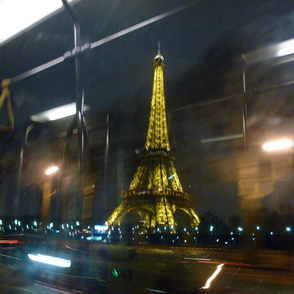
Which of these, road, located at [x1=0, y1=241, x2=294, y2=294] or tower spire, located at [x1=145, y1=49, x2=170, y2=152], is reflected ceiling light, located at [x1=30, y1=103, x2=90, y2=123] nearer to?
tower spire, located at [x1=145, y1=49, x2=170, y2=152]

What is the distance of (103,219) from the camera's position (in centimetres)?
567

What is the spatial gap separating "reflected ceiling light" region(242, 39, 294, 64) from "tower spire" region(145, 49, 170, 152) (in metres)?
3.80

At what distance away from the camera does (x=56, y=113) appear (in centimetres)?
773

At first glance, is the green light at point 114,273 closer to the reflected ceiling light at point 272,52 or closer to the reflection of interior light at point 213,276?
the reflection of interior light at point 213,276

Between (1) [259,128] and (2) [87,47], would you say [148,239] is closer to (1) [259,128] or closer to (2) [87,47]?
(1) [259,128]

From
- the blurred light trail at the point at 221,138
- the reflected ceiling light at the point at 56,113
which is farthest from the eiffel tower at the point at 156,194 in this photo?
the reflected ceiling light at the point at 56,113

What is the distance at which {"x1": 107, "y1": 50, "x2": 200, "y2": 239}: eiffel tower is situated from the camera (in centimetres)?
664

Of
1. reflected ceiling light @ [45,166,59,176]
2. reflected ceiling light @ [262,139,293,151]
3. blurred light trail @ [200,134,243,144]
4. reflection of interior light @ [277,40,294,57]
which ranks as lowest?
reflected ceiling light @ [262,139,293,151]

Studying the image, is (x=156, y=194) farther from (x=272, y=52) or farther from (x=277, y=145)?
(x=272, y=52)

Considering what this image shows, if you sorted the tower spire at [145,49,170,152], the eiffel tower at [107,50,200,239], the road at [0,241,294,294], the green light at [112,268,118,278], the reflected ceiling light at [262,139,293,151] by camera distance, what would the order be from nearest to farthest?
the road at [0,241,294,294]
the green light at [112,268,118,278]
the reflected ceiling light at [262,139,293,151]
the eiffel tower at [107,50,200,239]
the tower spire at [145,49,170,152]

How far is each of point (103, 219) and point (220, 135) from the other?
2.94m

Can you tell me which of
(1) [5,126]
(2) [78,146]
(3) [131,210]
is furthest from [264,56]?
(1) [5,126]

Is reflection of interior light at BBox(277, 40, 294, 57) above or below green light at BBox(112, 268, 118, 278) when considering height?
above

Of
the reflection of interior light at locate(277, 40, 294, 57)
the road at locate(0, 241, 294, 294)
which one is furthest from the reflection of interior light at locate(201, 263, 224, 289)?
the reflection of interior light at locate(277, 40, 294, 57)
